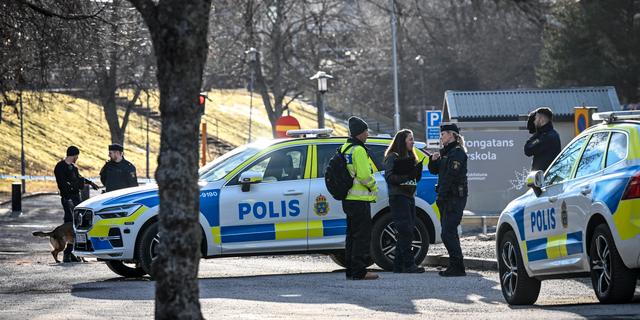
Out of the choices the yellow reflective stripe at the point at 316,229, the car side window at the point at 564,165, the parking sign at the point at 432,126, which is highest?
the parking sign at the point at 432,126

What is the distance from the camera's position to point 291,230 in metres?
16.6

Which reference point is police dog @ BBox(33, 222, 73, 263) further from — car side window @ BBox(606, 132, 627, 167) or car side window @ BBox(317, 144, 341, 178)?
car side window @ BBox(606, 132, 627, 167)

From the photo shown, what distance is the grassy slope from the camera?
50.1 metres

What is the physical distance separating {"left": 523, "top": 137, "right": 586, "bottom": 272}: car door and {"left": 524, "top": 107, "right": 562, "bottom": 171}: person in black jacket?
330cm

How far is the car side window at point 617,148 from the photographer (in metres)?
10.6

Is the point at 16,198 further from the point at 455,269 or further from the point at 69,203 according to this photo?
the point at 455,269

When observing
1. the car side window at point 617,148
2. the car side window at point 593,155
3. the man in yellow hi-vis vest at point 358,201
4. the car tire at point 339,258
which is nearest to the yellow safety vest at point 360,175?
the man in yellow hi-vis vest at point 358,201

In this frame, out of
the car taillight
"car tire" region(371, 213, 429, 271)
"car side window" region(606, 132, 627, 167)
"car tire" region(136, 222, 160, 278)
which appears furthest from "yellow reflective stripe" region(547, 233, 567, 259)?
"car tire" region(136, 222, 160, 278)

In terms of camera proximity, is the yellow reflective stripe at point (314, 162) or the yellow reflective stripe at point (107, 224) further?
the yellow reflective stripe at point (314, 162)

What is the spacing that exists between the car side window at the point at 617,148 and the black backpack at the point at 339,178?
15.2 ft

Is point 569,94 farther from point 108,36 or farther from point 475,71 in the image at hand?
point 475,71

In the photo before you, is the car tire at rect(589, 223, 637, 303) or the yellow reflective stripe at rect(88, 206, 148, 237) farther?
the yellow reflective stripe at rect(88, 206, 148, 237)

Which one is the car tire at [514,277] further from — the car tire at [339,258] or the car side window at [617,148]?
the car tire at [339,258]

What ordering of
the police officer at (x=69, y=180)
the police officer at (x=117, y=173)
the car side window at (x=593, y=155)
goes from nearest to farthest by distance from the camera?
the car side window at (x=593, y=155) < the police officer at (x=117, y=173) < the police officer at (x=69, y=180)
